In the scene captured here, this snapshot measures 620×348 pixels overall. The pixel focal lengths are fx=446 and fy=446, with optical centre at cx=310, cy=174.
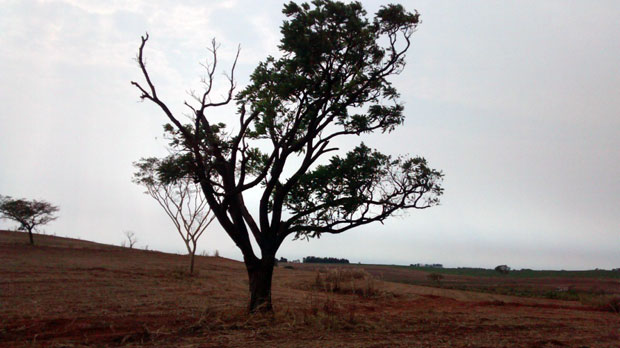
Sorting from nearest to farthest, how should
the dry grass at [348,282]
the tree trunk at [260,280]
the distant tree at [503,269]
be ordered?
the tree trunk at [260,280] → the dry grass at [348,282] → the distant tree at [503,269]

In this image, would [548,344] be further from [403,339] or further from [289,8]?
[289,8]

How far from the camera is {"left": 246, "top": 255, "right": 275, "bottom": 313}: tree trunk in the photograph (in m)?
9.59

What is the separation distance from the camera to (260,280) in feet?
31.7

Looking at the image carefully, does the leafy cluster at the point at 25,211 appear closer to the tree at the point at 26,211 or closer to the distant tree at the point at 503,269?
the tree at the point at 26,211

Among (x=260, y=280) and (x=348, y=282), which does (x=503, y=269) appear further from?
(x=260, y=280)

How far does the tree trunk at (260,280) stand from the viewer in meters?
9.59

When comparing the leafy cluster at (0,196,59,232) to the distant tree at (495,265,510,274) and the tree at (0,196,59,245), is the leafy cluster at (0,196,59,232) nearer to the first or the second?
the tree at (0,196,59,245)

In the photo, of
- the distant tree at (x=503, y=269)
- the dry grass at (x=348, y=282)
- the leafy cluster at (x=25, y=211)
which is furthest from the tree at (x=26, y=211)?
the distant tree at (x=503, y=269)

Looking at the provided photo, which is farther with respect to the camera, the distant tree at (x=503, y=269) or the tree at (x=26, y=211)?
the distant tree at (x=503, y=269)

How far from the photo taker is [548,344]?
24.8ft

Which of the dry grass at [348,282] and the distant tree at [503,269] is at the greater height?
the distant tree at [503,269]

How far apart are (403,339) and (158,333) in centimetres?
418

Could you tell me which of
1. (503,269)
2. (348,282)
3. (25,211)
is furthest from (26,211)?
(503,269)

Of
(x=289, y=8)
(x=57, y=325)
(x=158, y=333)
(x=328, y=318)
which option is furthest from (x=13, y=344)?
(x=289, y=8)
